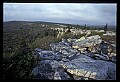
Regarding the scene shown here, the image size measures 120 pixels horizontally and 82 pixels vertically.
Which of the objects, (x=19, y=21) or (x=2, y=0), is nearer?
(x=2, y=0)

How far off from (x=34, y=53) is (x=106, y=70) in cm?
91

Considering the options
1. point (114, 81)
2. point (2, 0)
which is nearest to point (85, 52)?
point (114, 81)

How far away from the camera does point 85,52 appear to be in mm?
2500

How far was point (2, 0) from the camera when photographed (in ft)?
7.83

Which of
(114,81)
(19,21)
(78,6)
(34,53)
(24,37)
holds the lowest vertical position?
(114,81)

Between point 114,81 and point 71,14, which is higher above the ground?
point 71,14

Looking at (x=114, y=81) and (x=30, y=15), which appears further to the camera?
(x=30, y=15)

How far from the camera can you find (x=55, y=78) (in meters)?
2.46

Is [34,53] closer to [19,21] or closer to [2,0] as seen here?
[19,21]

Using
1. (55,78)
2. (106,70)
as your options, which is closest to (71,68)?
(55,78)

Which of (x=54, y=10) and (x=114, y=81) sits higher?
(x=54, y=10)

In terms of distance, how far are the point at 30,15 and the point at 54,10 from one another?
1.03 ft

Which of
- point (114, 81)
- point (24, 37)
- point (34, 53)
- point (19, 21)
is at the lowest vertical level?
point (114, 81)

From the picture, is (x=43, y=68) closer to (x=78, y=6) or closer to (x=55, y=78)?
(x=55, y=78)
